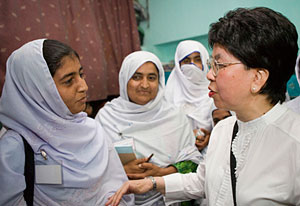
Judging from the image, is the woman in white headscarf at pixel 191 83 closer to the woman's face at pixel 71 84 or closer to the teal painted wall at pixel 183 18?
the teal painted wall at pixel 183 18

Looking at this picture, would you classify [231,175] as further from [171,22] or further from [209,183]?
[171,22]

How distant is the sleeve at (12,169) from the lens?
33.6 inches

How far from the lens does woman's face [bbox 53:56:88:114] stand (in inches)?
41.6

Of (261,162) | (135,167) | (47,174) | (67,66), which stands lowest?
(135,167)

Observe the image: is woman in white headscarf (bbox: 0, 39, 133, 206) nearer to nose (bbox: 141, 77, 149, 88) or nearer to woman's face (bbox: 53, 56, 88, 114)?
→ woman's face (bbox: 53, 56, 88, 114)

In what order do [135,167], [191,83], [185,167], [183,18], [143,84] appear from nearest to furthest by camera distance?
[135,167]
[185,167]
[143,84]
[191,83]
[183,18]

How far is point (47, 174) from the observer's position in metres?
0.98

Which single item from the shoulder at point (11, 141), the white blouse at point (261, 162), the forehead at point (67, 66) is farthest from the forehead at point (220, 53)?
the shoulder at point (11, 141)

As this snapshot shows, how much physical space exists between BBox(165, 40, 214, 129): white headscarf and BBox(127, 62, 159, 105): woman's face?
63 centimetres

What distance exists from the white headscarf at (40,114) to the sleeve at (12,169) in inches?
2.1

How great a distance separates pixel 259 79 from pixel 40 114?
1076mm

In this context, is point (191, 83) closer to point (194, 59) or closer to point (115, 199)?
point (194, 59)

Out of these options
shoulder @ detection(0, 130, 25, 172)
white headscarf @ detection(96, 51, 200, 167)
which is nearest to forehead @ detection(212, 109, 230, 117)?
white headscarf @ detection(96, 51, 200, 167)

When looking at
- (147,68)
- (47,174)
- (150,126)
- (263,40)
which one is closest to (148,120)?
(150,126)
